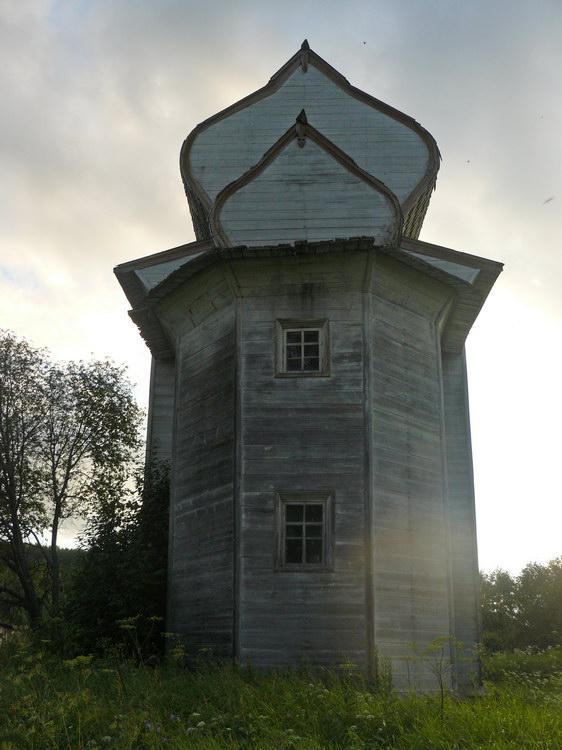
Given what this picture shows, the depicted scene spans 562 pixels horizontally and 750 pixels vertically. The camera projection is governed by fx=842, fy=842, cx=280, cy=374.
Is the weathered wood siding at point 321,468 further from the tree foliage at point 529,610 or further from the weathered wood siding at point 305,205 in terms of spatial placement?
the tree foliage at point 529,610

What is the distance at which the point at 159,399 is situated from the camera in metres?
20.7

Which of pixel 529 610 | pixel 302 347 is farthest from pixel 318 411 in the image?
pixel 529 610

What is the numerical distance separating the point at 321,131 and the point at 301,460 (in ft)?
29.1

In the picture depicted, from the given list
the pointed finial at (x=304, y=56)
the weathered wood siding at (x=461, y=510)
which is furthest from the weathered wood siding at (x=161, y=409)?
the pointed finial at (x=304, y=56)

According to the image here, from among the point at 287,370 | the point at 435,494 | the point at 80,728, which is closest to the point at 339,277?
the point at 287,370

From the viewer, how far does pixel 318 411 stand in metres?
15.1

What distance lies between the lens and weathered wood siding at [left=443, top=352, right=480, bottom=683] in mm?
16859

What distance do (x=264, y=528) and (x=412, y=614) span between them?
9.54 feet

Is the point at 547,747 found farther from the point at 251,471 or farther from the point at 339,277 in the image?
the point at 339,277

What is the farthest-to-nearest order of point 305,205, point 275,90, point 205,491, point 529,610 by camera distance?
1. point 529,610
2. point 275,90
3. point 305,205
4. point 205,491

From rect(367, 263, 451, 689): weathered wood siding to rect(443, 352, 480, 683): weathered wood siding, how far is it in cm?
198

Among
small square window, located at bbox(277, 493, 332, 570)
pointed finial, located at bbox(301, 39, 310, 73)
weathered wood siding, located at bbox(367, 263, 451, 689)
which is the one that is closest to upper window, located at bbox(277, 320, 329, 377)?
weathered wood siding, located at bbox(367, 263, 451, 689)

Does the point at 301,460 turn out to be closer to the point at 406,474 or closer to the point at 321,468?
the point at 321,468

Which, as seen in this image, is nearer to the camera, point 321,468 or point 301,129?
point 321,468
